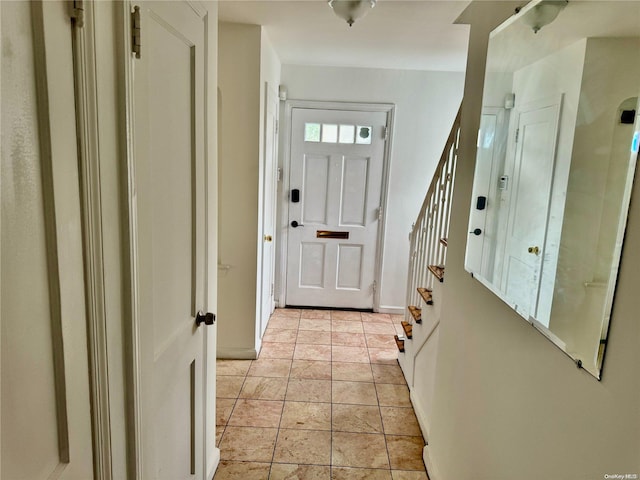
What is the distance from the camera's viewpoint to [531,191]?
1135 millimetres

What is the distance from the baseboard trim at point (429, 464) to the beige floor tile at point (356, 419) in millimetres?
299

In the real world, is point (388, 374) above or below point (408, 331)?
below

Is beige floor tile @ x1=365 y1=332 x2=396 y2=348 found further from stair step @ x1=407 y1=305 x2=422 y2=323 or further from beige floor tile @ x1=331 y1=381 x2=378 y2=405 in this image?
stair step @ x1=407 y1=305 x2=422 y2=323

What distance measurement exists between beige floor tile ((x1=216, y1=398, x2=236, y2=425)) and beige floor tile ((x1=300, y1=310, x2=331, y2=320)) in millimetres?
1541

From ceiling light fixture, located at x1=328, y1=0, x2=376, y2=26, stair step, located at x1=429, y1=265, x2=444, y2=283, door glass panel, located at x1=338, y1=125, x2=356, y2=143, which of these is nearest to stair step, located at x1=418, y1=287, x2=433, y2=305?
stair step, located at x1=429, y1=265, x2=444, y2=283

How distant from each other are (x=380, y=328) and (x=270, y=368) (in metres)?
1.26

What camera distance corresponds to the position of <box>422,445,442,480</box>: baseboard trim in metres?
1.90

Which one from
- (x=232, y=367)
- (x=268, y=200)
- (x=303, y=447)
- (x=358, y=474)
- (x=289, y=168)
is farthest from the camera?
(x=289, y=168)

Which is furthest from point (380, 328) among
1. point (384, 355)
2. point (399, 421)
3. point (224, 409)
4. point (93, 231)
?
point (93, 231)

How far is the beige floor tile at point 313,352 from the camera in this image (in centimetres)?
314

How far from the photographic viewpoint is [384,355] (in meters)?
3.25

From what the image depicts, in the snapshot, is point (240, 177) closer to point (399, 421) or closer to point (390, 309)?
point (399, 421)

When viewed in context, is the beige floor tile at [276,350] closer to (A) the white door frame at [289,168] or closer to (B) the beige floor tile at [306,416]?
(B) the beige floor tile at [306,416]

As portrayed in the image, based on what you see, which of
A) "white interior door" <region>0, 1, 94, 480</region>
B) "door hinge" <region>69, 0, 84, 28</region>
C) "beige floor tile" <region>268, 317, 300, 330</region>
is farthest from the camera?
"beige floor tile" <region>268, 317, 300, 330</region>
